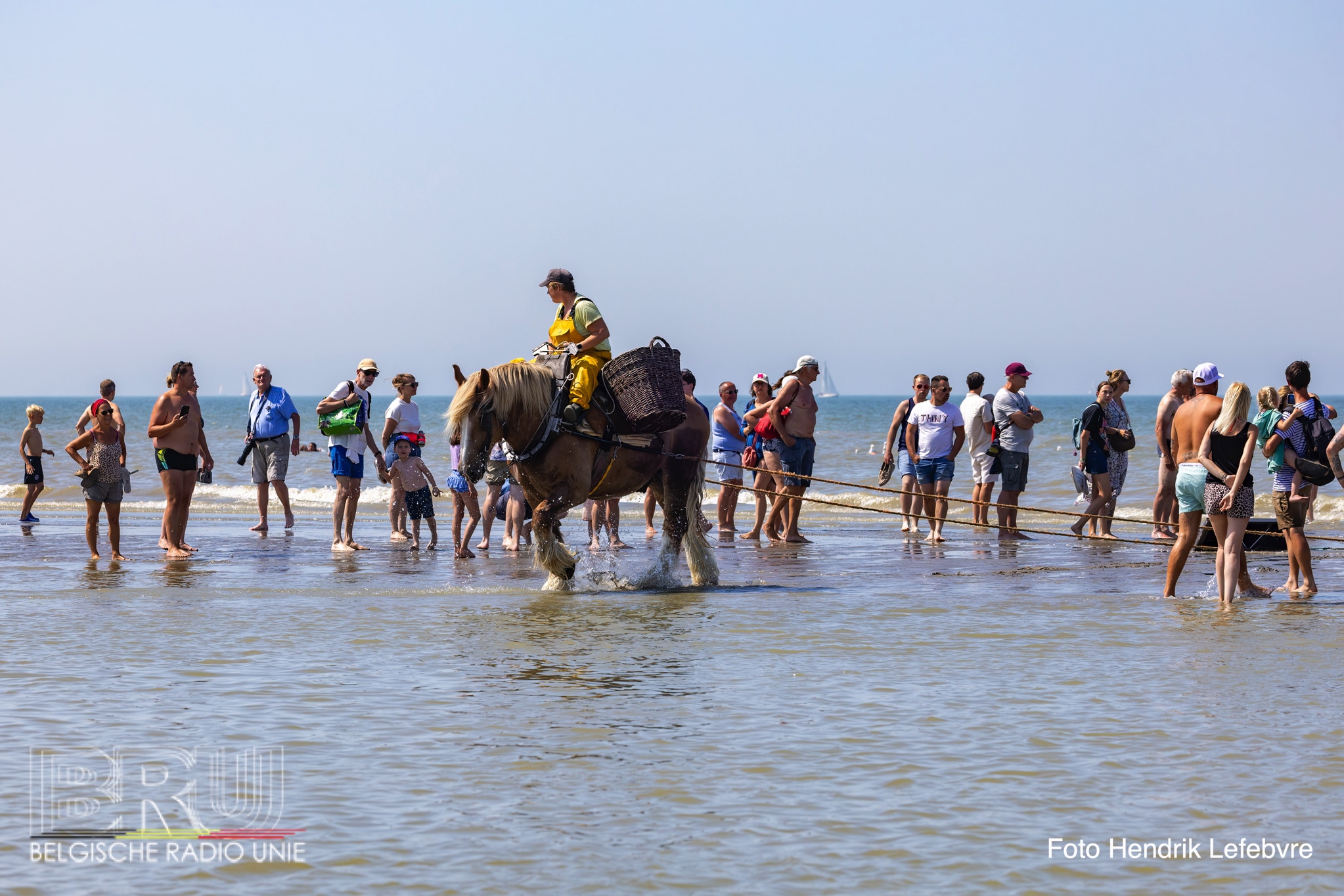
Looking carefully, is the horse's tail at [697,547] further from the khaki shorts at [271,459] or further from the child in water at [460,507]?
the khaki shorts at [271,459]

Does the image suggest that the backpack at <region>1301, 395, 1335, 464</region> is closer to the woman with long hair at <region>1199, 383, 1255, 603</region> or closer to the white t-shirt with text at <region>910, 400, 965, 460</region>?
the woman with long hair at <region>1199, 383, 1255, 603</region>

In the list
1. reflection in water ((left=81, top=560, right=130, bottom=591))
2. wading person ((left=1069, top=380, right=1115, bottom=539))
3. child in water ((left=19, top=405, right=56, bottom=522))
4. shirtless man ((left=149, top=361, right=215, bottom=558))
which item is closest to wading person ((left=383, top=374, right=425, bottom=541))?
shirtless man ((left=149, top=361, right=215, bottom=558))

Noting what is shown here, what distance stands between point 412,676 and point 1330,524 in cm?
1610

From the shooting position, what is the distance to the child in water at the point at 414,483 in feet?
47.8

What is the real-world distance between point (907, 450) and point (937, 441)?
597mm

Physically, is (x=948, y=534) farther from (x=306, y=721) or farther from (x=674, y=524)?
(x=306, y=721)

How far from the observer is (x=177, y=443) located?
1338cm

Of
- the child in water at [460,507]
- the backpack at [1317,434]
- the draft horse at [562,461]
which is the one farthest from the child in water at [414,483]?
the backpack at [1317,434]

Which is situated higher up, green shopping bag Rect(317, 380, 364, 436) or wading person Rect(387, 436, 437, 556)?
green shopping bag Rect(317, 380, 364, 436)

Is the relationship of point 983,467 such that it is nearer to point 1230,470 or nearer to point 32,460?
point 1230,470

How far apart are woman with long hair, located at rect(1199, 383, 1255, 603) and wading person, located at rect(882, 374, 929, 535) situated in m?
6.52

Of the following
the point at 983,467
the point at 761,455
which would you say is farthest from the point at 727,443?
the point at 983,467

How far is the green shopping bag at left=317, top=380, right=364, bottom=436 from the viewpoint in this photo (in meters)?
14.6

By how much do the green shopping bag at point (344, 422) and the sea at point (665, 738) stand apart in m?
3.02
